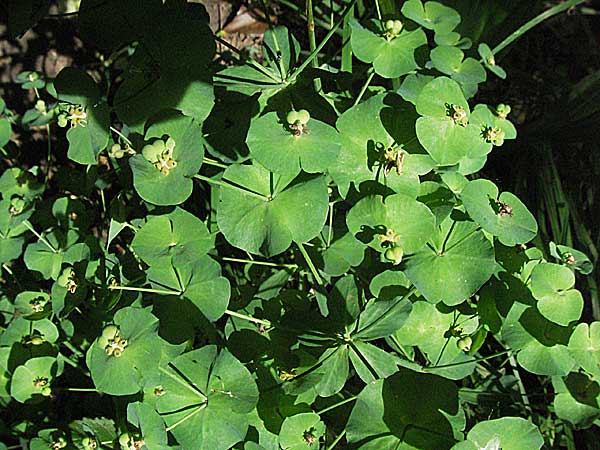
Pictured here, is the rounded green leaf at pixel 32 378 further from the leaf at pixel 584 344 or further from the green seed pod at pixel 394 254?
the leaf at pixel 584 344

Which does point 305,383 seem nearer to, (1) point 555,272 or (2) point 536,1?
(1) point 555,272

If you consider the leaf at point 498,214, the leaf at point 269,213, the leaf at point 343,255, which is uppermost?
the leaf at point 498,214

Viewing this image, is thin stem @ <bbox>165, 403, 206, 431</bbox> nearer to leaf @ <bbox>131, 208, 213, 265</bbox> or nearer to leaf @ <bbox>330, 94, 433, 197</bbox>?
leaf @ <bbox>131, 208, 213, 265</bbox>

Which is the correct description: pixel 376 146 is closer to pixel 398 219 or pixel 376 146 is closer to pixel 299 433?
pixel 398 219

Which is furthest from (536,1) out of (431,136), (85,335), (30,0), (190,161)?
(85,335)

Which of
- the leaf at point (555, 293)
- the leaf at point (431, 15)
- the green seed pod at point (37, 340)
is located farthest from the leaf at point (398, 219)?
the green seed pod at point (37, 340)

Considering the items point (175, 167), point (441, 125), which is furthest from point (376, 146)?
point (175, 167)
